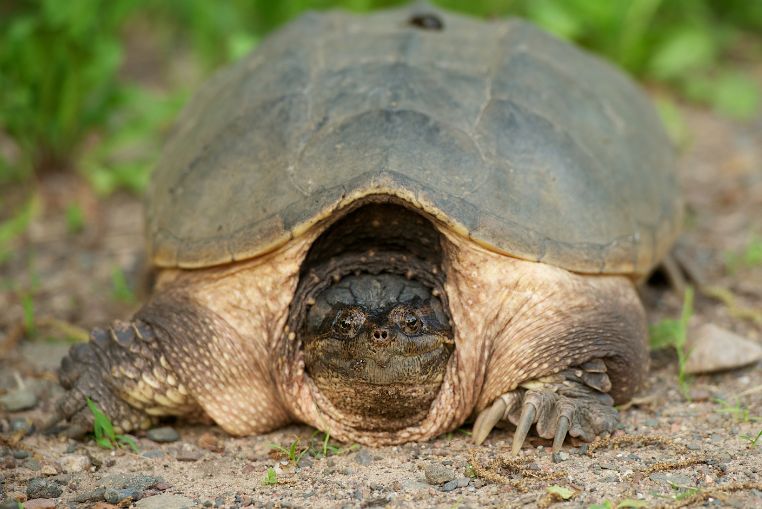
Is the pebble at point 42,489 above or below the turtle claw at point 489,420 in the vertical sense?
below

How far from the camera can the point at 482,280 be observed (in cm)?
316

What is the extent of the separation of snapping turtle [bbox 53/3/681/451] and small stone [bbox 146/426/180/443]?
0.16 ft

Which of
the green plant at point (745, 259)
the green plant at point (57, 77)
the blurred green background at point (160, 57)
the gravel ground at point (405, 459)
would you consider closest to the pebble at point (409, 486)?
the gravel ground at point (405, 459)

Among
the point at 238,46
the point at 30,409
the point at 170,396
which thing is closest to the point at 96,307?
the point at 30,409

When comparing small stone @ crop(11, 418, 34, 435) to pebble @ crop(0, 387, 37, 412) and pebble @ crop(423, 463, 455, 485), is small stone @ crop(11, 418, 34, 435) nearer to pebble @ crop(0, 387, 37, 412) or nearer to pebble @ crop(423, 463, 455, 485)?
pebble @ crop(0, 387, 37, 412)

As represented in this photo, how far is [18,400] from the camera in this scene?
3.42 meters

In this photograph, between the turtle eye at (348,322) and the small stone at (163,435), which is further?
the small stone at (163,435)

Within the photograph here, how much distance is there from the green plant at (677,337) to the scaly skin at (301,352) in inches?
9.7

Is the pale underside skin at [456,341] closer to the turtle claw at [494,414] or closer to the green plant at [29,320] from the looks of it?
the turtle claw at [494,414]

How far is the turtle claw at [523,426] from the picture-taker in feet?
9.61

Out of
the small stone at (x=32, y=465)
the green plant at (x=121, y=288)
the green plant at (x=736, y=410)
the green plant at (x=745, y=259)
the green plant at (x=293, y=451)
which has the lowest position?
the small stone at (x=32, y=465)

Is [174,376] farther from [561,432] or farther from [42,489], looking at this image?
[561,432]

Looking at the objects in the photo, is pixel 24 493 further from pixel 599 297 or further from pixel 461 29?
pixel 461 29

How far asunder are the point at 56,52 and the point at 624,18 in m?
3.67
